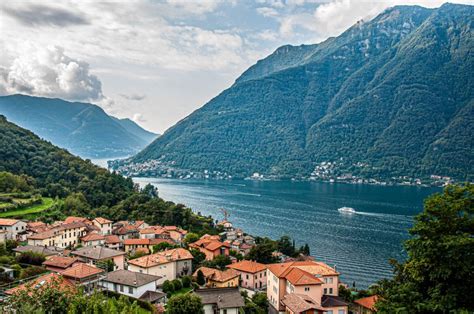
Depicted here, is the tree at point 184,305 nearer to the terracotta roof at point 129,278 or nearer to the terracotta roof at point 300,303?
the terracotta roof at point 129,278

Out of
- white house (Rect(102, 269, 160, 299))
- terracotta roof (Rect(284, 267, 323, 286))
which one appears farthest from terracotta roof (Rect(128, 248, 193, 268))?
terracotta roof (Rect(284, 267, 323, 286))

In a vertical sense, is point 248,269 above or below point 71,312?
below

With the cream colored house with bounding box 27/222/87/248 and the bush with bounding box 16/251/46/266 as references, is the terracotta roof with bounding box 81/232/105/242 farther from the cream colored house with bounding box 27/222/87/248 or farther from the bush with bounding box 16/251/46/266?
the bush with bounding box 16/251/46/266

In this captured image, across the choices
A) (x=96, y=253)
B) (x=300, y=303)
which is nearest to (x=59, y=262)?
(x=96, y=253)

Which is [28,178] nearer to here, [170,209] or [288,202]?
[170,209]

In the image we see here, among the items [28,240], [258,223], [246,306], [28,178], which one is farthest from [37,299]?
[258,223]

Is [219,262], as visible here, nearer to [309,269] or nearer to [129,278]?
[309,269]
